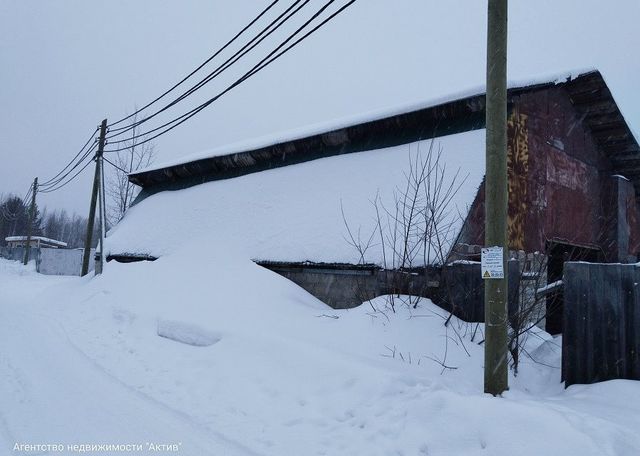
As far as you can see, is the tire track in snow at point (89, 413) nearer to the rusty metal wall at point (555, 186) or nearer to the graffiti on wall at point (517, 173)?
the rusty metal wall at point (555, 186)

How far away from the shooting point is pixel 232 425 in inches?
164

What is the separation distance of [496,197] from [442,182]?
12.9 feet

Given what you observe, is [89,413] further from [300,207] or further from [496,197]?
[300,207]

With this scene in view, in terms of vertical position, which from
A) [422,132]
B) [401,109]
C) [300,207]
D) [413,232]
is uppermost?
[401,109]

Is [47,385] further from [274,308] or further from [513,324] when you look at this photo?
[513,324]

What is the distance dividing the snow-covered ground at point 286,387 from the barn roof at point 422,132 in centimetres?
454

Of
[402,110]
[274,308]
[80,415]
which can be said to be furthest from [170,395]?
[402,110]

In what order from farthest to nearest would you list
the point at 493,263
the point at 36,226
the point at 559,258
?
the point at 36,226, the point at 559,258, the point at 493,263

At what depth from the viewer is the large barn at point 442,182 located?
27.2 feet

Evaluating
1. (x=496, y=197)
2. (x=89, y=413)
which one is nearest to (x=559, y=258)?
(x=496, y=197)

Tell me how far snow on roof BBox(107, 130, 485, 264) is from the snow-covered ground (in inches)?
63.9

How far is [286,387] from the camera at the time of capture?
5.00 m

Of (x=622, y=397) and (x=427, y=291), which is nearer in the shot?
(x=622, y=397)

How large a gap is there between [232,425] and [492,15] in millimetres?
4809
